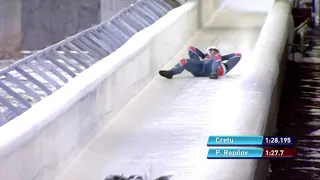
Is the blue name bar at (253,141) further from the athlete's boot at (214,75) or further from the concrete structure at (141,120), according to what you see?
the athlete's boot at (214,75)

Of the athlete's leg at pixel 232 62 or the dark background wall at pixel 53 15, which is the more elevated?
the athlete's leg at pixel 232 62

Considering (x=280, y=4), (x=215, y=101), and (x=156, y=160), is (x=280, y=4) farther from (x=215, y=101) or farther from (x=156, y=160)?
(x=156, y=160)

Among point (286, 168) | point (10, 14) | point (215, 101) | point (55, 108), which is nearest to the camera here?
point (55, 108)

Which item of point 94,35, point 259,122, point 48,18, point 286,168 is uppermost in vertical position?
point 259,122

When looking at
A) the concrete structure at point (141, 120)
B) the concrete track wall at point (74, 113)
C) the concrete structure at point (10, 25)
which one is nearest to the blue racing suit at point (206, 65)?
the concrete structure at point (141, 120)

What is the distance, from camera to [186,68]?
7.32 meters

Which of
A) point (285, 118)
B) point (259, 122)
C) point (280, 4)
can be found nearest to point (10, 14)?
point (280, 4)

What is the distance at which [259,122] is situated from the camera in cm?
415

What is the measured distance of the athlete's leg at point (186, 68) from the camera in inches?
286

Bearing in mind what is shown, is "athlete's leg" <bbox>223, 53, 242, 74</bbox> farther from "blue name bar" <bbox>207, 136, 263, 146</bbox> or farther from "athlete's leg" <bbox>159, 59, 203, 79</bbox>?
"blue name bar" <bbox>207, 136, 263, 146</bbox>

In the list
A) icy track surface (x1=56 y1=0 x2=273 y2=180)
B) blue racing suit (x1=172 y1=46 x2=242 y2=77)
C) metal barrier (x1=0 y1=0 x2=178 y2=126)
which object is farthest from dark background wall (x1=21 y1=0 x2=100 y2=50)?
blue racing suit (x1=172 y1=46 x2=242 y2=77)

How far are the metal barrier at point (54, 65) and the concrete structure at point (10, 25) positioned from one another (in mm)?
2215

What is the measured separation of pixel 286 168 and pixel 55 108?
8.00 feet
